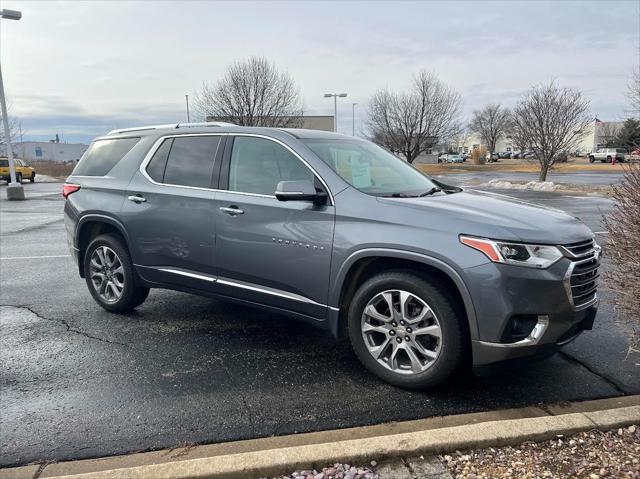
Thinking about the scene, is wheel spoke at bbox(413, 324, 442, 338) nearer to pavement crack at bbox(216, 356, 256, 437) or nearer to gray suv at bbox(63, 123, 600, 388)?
gray suv at bbox(63, 123, 600, 388)

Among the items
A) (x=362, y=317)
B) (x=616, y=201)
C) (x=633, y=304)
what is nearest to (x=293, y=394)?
(x=362, y=317)

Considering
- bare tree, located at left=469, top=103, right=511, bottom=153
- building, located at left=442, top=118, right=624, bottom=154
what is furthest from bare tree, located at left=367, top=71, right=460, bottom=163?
bare tree, located at left=469, top=103, right=511, bottom=153

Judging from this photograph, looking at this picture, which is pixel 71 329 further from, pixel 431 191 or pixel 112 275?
pixel 431 191

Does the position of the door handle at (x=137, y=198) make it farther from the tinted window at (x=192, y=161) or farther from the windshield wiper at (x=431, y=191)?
the windshield wiper at (x=431, y=191)

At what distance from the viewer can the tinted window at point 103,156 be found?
17.0 ft

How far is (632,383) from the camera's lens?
3.53m

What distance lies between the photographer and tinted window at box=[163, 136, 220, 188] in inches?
174

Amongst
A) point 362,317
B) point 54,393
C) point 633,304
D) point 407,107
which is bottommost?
point 54,393

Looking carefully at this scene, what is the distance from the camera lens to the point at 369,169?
417 cm

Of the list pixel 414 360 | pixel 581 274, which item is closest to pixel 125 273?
pixel 414 360

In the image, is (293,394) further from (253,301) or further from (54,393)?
(54,393)

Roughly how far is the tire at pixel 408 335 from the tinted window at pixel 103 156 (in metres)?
3.13

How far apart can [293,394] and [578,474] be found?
5.84 feet

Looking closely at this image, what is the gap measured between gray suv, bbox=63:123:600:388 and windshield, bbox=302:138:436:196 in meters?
0.02
